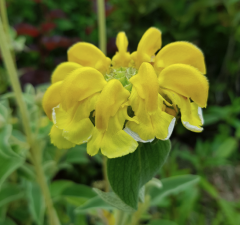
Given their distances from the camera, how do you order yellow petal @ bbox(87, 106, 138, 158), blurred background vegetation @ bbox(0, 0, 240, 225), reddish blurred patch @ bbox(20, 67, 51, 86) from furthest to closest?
1. reddish blurred patch @ bbox(20, 67, 51, 86)
2. blurred background vegetation @ bbox(0, 0, 240, 225)
3. yellow petal @ bbox(87, 106, 138, 158)

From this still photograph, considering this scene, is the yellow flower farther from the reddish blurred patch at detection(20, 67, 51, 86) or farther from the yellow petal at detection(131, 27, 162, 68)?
the reddish blurred patch at detection(20, 67, 51, 86)

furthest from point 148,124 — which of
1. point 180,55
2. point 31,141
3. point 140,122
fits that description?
point 31,141

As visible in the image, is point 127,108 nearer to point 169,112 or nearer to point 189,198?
point 169,112

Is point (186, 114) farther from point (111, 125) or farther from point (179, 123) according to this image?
point (179, 123)

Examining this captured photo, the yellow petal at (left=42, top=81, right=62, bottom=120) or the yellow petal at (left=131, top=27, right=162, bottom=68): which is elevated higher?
the yellow petal at (left=131, top=27, right=162, bottom=68)

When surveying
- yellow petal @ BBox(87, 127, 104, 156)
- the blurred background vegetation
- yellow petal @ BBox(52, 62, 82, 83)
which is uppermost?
yellow petal @ BBox(52, 62, 82, 83)

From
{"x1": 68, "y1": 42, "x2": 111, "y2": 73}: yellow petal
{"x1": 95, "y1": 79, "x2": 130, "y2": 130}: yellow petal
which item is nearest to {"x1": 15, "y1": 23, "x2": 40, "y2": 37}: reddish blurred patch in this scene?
{"x1": 68, "y1": 42, "x2": 111, "y2": 73}: yellow petal

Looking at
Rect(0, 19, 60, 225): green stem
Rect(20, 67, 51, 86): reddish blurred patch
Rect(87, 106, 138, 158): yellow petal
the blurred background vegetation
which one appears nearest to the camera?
Rect(87, 106, 138, 158): yellow petal
